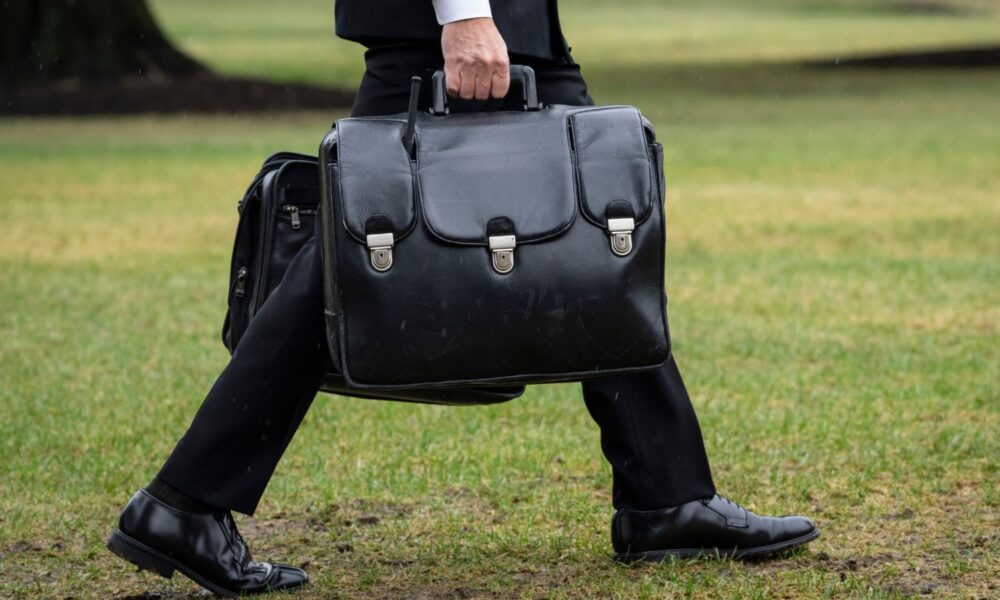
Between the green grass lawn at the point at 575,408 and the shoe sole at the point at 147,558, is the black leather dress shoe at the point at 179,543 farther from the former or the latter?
the green grass lawn at the point at 575,408

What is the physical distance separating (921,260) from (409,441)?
489cm

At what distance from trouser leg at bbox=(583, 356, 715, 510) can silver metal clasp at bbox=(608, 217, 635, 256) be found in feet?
1.61

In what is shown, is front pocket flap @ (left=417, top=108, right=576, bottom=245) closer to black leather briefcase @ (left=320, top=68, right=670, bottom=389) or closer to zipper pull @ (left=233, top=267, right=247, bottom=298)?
black leather briefcase @ (left=320, top=68, right=670, bottom=389)

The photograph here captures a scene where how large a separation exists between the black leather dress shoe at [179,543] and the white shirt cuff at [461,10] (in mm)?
1105

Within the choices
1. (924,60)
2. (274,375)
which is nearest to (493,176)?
(274,375)

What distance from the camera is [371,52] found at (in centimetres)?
320

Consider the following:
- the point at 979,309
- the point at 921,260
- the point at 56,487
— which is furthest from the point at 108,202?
the point at 56,487

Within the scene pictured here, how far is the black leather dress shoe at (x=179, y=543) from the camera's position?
119 inches

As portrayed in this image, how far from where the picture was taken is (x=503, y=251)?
281 centimetres

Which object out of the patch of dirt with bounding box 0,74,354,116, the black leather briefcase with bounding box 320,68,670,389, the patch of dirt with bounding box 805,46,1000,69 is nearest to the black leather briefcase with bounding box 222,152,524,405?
the black leather briefcase with bounding box 320,68,670,389

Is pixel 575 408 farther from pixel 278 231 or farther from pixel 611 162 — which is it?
pixel 611 162

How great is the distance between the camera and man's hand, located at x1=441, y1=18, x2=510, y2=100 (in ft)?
9.50

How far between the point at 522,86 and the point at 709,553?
1132 mm

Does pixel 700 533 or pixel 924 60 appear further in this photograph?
pixel 924 60
